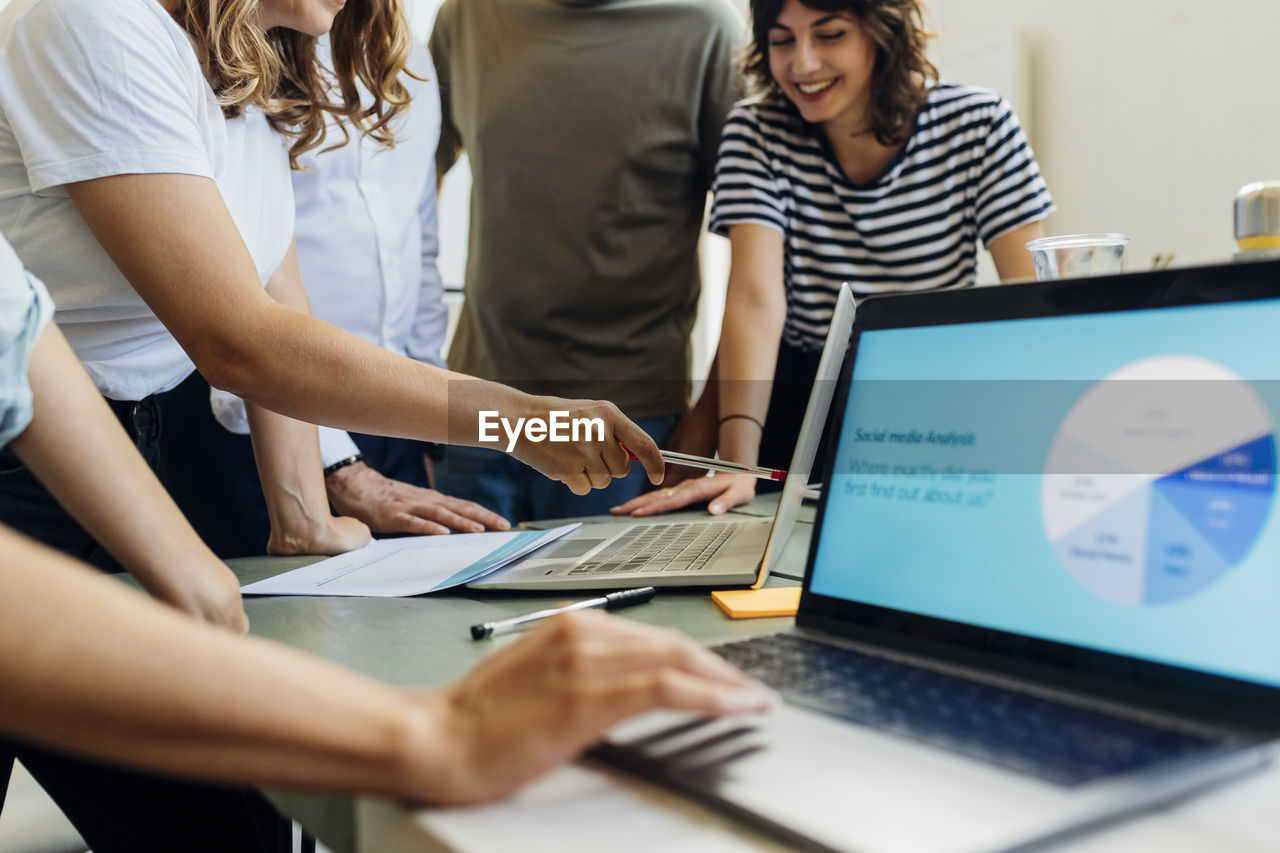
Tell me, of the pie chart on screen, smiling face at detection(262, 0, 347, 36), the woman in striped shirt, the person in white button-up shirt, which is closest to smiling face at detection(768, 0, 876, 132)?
the woman in striped shirt

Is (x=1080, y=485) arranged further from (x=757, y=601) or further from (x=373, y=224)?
(x=373, y=224)

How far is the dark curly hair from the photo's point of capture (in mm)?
1471

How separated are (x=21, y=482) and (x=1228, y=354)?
853mm

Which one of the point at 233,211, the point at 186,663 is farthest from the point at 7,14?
the point at 186,663

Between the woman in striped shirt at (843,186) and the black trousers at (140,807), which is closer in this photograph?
the black trousers at (140,807)

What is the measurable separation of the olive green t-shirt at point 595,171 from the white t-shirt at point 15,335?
133 cm

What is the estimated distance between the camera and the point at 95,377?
0.86m

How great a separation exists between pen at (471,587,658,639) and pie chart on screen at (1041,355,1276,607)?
316mm

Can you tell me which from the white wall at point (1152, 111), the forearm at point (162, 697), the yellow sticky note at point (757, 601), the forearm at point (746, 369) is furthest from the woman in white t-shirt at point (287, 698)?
the white wall at point (1152, 111)

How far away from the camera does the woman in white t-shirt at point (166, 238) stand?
0.75 m

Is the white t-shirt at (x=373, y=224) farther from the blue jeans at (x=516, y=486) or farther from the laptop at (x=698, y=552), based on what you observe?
the laptop at (x=698, y=552)

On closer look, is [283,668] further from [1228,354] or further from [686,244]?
[686,244]

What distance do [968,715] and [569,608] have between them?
33 cm

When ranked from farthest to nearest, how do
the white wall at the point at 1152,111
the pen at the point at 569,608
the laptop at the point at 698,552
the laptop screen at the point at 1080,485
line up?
the white wall at the point at 1152,111, the laptop at the point at 698,552, the pen at the point at 569,608, the laptop screen at the point at 1080,485
